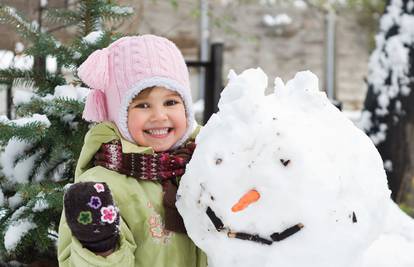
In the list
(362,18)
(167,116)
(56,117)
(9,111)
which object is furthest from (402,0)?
(362,18)

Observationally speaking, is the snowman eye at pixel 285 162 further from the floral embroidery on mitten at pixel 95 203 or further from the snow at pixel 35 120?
the snow at pixel 35 120

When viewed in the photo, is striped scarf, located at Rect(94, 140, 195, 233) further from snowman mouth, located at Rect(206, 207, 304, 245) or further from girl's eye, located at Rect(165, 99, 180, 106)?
snowman mouth, located at Rect(206, 207, 304, 245)

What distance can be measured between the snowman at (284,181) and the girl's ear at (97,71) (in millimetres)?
469

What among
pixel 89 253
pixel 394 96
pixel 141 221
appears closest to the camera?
pixel 89 253

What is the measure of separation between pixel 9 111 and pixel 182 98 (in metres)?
2.82

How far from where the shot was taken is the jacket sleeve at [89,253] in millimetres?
1761

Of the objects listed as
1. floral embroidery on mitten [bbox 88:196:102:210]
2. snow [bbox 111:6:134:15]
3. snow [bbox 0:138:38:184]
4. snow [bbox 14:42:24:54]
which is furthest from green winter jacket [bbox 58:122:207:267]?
snow [bbox 14:42:24:54]

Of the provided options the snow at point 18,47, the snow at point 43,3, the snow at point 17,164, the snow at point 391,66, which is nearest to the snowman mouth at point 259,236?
the snow at point 17,164

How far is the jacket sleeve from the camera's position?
176cm

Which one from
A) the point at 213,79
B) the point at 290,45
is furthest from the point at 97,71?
the point at 290,45

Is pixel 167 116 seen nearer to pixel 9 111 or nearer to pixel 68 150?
pixel 68 150

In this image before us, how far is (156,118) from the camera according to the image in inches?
80.0

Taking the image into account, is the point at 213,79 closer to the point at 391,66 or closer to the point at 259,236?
the point at 391,66

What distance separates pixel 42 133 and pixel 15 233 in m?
0.41
